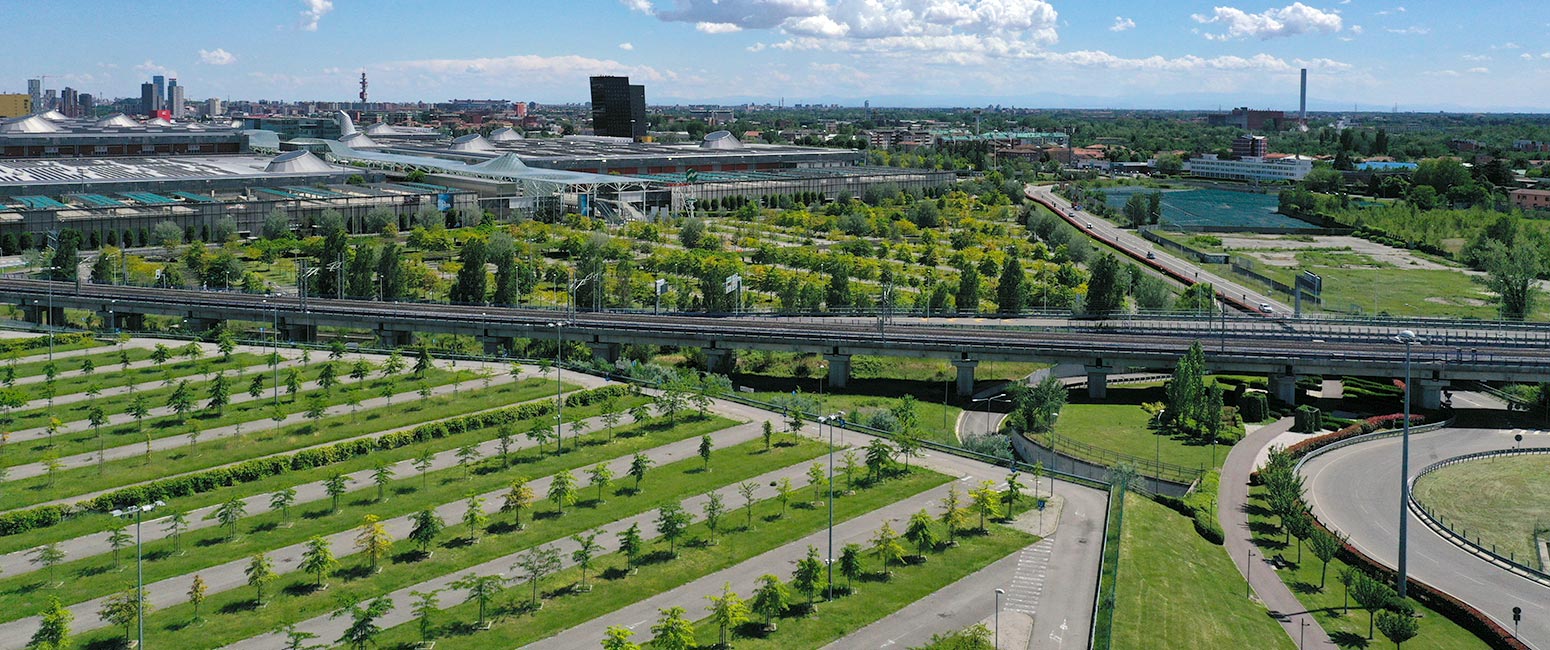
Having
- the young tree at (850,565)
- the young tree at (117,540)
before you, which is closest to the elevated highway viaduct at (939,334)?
the young tree at (117,540)

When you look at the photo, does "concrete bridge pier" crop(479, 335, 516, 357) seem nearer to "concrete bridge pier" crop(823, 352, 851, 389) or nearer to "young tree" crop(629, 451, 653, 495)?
"concrete bridge pier" crop(823, 352, 851, 389)

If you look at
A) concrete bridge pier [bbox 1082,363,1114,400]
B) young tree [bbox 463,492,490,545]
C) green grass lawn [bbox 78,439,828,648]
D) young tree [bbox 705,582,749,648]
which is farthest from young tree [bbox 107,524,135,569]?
concrete bridge pier [bbox 1082,363,1114,400]

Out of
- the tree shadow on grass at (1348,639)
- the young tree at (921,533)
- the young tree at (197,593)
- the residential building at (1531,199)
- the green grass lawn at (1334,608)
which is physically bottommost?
the tree shadow on grass at (1348,639)

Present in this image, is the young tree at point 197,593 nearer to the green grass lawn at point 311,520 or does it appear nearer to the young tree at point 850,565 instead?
the green grass lawn at point 311,520

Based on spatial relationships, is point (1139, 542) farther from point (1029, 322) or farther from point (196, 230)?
point (196, 230)

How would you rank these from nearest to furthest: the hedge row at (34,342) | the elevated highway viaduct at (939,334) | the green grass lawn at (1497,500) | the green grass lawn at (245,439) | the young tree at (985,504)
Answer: the young tree at (985,504), the green grass lawn at (245,439), the green grass lawn at (1497,500), the elevated highway viaduct at (939,334), the hedge row at (34,342)

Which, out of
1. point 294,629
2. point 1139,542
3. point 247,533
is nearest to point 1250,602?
point 1139,542

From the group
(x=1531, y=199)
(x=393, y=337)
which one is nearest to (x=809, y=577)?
(x=393, y=337)

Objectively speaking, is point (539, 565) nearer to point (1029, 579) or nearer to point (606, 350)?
point (1029, 579)
